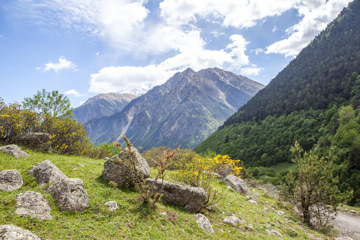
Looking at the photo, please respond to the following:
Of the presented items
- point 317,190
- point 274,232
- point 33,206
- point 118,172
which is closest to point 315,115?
point 317,190

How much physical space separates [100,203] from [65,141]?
67.6ft

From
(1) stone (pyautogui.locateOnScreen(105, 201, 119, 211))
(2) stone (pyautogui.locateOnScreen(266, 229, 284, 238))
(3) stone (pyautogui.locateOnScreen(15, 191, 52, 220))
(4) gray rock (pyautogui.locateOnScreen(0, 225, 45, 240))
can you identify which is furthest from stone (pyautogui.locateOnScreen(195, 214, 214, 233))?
(4) gray rock (pyautogui.locateOnScreen(0, 225, 45, 240))

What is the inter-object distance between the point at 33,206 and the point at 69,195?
1565 millimetres

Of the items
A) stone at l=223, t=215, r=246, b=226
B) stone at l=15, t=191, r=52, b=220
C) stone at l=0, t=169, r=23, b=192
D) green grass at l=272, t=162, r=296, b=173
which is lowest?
green grass at l=272, t=162, r=296, b=173

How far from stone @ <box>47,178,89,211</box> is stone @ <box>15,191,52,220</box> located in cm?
68

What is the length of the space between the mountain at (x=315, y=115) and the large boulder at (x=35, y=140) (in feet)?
283

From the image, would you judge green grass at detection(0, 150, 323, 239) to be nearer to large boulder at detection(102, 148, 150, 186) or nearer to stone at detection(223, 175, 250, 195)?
large boulder at detection(102, 148, 150, 186)

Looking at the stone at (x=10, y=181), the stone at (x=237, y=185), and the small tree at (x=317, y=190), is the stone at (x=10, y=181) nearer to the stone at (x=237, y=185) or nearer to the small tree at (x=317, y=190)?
the small tree at (x=317, y=190)

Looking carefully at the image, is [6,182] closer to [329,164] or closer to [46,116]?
[46,116]

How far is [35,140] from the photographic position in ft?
75.1

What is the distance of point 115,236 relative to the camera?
28.7ft

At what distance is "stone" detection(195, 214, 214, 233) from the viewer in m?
12.0

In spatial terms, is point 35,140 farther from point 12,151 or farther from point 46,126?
point 12,151

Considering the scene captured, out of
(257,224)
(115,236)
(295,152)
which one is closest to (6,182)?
(115,236)
